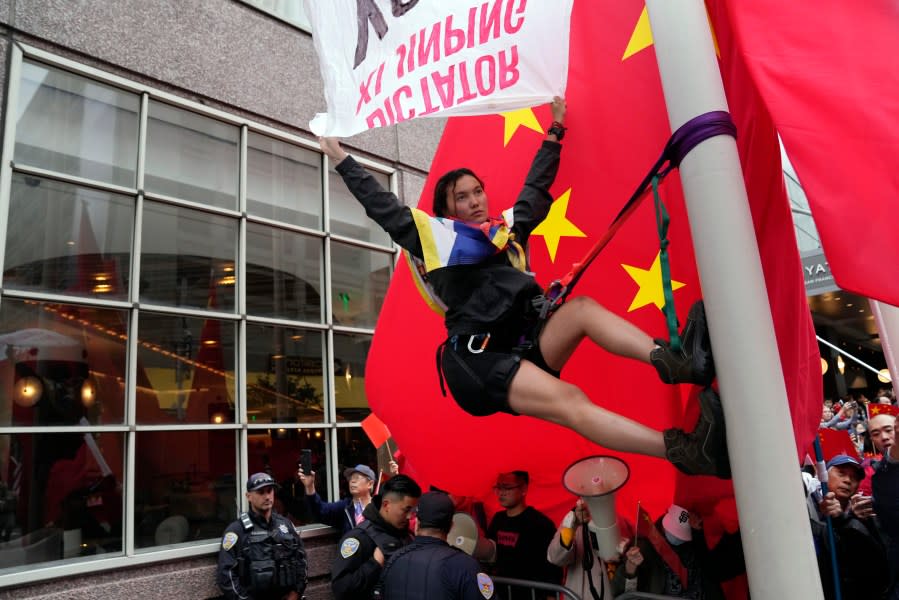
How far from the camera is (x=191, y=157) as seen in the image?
21.6 feet

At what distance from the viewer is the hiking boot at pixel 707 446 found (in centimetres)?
208

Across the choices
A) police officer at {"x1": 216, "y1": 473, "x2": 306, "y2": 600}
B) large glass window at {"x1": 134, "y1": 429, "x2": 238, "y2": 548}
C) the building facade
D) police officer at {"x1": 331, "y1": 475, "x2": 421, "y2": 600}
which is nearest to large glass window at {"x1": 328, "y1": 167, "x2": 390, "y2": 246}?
the building facade

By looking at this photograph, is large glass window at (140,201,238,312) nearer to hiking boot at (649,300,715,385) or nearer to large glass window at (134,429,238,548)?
large glass window at (134,429,238,548)

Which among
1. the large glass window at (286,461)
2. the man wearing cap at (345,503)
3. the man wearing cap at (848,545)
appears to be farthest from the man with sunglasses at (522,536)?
the large glass window at (286,461)

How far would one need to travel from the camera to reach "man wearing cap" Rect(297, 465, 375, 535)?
655 cm

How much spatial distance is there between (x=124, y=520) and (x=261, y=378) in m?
1.66

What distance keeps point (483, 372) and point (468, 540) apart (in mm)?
2321

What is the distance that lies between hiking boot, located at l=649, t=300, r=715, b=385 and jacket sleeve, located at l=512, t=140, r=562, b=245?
1124 millimetres

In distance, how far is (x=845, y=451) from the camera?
225 inches

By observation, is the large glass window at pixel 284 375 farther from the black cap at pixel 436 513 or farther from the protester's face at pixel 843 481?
the protester's face at pixel 843 481

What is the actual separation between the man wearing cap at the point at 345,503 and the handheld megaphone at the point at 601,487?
3.23 metres

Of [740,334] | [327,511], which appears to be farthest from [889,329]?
[327,511]

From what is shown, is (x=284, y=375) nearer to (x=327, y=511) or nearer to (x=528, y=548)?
(x=327, y=511)

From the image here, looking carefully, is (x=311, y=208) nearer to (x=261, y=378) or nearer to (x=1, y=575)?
(x=261, y=378)
